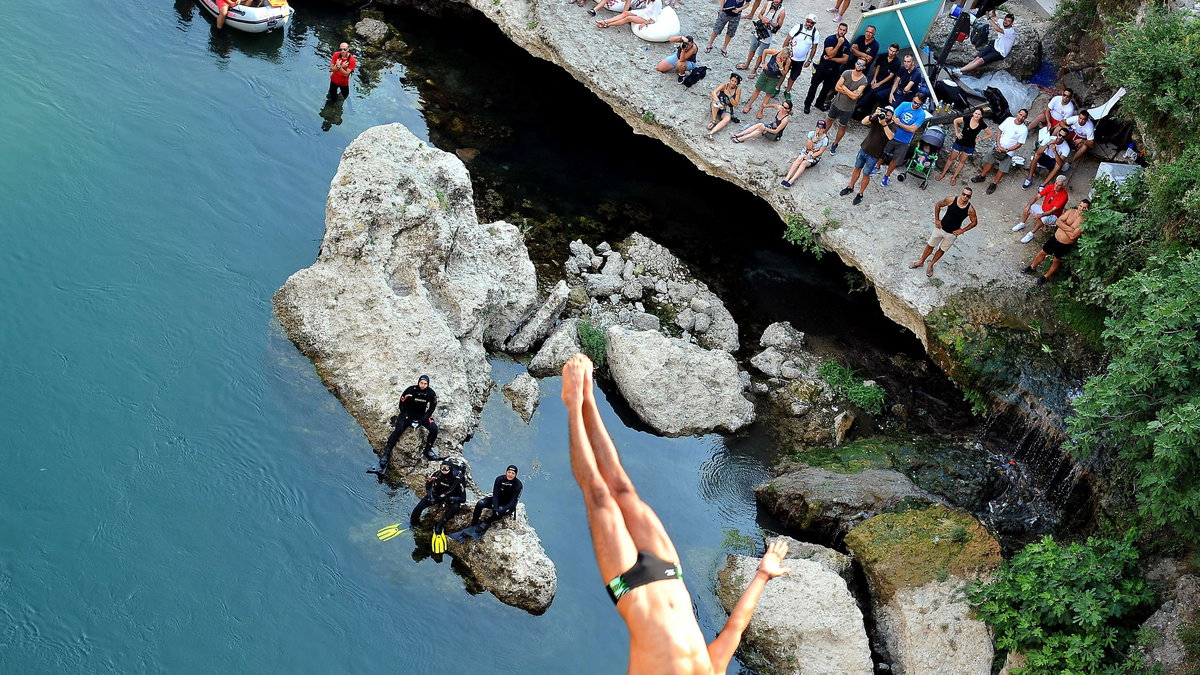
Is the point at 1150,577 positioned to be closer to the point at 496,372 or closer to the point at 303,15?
the point at 496,372

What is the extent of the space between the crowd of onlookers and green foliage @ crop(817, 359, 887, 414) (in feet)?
7.72

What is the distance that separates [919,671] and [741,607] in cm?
822

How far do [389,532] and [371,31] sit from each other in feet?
47.6

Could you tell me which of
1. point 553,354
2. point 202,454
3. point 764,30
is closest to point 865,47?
point 764,30

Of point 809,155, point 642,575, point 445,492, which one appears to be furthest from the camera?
point 809,155

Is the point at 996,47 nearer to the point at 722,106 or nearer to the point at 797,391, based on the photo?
the point at 722,106

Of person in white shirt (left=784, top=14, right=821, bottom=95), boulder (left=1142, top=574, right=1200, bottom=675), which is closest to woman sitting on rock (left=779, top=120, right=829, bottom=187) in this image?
person in white shirt (left=784, top=14, right=821, bottom=95)

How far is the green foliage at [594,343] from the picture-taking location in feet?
59.7

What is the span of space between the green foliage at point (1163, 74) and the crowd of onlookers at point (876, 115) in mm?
1876

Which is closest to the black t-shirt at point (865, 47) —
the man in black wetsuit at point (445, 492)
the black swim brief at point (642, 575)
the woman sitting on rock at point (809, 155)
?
the woman sitting on rock at point (809, 155)

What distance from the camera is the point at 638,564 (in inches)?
318

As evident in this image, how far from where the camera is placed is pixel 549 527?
605 inches

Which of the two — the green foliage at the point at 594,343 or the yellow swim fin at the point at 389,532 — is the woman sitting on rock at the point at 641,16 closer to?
the green foliage at the point at 594,343

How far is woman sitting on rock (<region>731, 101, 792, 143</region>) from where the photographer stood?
20.1 metres
